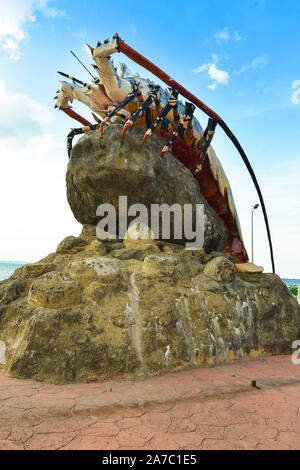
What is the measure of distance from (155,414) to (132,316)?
157 centimetres

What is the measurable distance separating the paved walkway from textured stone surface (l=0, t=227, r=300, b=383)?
0.32 meters

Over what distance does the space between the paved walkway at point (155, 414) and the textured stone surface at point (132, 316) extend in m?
0.32

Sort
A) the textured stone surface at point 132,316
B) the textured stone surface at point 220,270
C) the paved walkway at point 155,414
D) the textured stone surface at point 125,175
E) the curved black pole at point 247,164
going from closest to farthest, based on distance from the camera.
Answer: the paved walkway at point 155,414
the textured stone surface at point 132,316
the textured stone surface at point 220,270
the textured stone surface at point 125,175
the curved black pole at point 247,164

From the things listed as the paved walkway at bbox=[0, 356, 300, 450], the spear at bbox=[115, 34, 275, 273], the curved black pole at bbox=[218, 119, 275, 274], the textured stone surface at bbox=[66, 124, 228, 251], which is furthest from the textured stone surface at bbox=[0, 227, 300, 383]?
the spear at bbox=[115, 34, 275, 273]

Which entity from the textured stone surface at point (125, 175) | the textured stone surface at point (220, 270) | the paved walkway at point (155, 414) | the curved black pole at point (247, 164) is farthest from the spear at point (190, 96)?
the paved walkway at point (155, 414)

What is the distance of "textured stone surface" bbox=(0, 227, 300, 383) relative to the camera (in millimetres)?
3928

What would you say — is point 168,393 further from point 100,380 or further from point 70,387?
point 70,387

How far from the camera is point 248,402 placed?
11.3 feet

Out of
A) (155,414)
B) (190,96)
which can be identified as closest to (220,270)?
(155,414)

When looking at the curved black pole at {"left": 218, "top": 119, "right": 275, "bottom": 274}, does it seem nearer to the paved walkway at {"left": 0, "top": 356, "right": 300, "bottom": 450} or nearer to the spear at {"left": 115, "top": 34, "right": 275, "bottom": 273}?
the spear at {"left": 115, "top": 34, "right": 275, "bottom": 273}

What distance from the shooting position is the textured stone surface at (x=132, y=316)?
3.93m

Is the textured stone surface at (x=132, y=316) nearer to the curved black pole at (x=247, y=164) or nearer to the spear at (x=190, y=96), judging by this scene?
the curved black pole at (x=247, y=164)

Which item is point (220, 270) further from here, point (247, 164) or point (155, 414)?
point (247, 164)

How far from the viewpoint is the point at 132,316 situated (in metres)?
4.41
